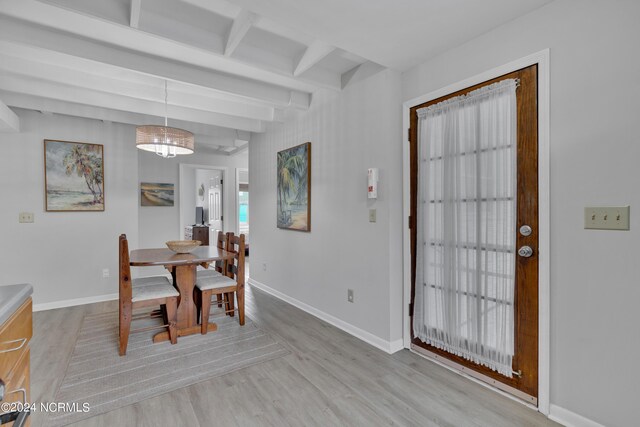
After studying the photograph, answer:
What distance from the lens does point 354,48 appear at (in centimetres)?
227

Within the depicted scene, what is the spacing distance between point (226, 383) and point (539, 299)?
6.82ft

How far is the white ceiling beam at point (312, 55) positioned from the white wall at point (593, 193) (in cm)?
134

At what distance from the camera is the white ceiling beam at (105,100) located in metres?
2.98

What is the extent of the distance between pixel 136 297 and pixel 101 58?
1.91 meters

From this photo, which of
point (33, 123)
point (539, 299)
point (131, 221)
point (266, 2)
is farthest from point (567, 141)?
point (33, 123)

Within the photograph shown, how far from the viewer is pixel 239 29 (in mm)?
2188

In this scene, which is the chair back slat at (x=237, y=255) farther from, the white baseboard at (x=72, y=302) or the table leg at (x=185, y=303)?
the white baseboard at (x=72, y=302)

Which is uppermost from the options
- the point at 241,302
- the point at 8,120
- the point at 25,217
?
the point at 8,120

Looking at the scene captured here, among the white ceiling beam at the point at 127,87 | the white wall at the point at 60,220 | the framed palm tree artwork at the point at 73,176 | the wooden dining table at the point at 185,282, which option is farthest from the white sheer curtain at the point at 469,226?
the framed palm tree artwork at the point at 73,176

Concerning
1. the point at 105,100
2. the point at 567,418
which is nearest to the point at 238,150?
the point at 105,100

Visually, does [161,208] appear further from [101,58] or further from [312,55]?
[312,55]

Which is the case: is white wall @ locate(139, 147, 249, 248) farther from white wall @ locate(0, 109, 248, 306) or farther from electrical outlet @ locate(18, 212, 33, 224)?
electrical outlet @ locate(18, 212, 33, 224)

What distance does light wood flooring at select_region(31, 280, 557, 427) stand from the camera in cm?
179

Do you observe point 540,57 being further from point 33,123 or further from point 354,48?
point 33,123
